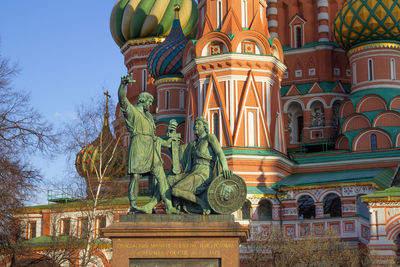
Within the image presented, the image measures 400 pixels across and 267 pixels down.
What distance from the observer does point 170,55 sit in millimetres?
36438

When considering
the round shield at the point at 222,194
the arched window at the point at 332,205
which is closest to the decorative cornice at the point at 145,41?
the arched window at the point at 332,205

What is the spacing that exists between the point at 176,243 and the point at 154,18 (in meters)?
28.9

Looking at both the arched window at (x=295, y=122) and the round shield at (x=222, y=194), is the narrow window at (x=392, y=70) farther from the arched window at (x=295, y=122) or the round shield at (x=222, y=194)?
the round shield at (x=222, y=194)

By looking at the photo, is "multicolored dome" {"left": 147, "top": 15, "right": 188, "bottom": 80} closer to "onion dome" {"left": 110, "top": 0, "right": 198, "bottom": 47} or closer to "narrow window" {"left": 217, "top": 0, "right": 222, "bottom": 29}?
"onion dome" {"left": 110, "top": 0, "right": 198, "bottom": 47}

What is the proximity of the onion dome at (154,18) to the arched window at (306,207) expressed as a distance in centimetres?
1391

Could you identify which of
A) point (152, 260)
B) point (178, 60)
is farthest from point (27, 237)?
point (152, 260)

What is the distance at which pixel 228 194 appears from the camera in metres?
13.5

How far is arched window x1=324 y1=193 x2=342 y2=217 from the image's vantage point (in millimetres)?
29094

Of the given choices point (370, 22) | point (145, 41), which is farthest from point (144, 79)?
point (370, 22)

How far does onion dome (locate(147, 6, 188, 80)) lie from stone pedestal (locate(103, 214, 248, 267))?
23.8 metres

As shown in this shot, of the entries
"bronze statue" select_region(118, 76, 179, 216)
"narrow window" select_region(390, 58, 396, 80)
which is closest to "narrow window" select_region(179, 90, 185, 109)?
"narrow window" select_region(390, 58, 396, 80)

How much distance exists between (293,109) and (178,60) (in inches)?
247

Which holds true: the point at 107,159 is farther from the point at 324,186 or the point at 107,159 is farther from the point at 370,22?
the point at 370,22

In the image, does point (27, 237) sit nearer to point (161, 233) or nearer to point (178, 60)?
point (178, 60)
